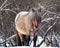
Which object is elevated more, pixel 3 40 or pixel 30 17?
pixel 30 17

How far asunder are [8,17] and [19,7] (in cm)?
34

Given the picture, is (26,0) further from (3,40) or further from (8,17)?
(3,40)

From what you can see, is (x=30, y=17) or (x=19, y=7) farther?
(x=19, y=7)

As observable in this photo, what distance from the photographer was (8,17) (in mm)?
5438

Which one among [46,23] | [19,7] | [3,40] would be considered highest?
[19,7]

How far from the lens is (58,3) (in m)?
5.60

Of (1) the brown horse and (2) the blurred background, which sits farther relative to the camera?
(2) the blurred background

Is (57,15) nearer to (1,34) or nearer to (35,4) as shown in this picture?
(35,4)

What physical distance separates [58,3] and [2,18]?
53.0 inches

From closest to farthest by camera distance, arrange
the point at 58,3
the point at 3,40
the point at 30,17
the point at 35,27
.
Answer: the point at 35,27
the point at 30,17
the point at 3,40
the point at 58,3

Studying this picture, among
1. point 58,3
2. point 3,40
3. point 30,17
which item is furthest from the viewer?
point 58,3

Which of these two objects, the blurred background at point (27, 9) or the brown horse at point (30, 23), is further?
the blurred background at point (27, 9)

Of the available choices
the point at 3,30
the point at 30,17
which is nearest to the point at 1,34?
the point at 3,30

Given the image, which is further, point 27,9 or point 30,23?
point 27,9
